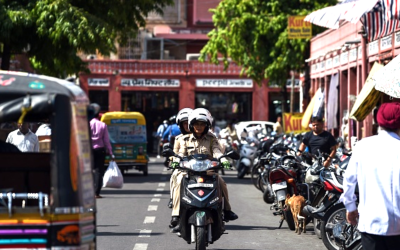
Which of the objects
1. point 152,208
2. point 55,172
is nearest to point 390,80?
point 152,208

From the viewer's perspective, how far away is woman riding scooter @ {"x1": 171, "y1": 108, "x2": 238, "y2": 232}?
11.8 metres

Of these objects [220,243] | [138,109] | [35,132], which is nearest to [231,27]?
[138,109]

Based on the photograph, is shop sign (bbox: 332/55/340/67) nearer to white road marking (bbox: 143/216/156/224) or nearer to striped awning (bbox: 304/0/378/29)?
striped awning (bbox: 304/0/378/29)

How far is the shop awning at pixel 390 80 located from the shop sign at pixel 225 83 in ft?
124

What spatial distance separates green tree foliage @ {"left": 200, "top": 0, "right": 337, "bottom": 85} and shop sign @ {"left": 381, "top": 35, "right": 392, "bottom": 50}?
15236 mm

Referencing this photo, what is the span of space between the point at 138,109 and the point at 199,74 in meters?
3.67

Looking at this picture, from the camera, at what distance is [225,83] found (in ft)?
174

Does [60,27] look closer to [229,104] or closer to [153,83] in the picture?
[153,83]

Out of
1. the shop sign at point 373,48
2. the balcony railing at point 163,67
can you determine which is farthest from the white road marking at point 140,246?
the balcony railing at point 163,67

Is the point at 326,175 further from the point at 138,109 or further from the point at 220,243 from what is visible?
the point at 138,109

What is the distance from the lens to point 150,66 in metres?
53.0

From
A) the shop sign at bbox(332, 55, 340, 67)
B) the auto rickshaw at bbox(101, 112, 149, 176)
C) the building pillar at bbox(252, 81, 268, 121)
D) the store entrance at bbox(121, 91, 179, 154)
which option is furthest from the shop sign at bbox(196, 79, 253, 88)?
the auto rickshaw at bbox(101, 112, 149, 176)

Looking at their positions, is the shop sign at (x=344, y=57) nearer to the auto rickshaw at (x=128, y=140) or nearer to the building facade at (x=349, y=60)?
the building facade at (x=349, y=60)

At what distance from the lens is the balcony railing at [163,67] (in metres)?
52.8
